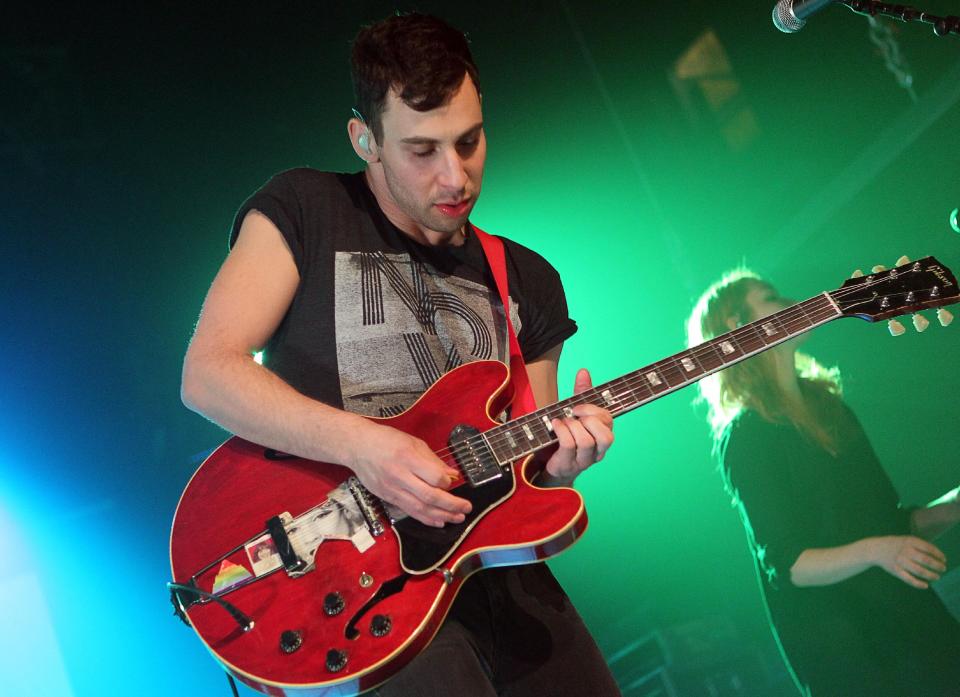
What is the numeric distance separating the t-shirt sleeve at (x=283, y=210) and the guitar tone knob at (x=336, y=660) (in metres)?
1.04

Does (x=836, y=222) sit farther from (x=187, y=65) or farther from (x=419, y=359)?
(x=187, y=65)

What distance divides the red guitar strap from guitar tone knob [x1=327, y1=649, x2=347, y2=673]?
0.86 metres

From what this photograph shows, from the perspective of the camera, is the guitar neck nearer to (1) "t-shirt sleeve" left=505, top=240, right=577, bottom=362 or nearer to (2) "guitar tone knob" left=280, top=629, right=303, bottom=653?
(1) "t-shirt sleeve" left=505, top=240, right=577, bottom=362

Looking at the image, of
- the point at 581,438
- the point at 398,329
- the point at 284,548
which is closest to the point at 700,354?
the point at 581,438

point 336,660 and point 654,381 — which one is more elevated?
point 654,381

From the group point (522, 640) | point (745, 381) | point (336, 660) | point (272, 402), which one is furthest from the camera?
point (745, 381)

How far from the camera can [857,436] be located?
285 centimetres

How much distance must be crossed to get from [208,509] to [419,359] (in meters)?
0.70

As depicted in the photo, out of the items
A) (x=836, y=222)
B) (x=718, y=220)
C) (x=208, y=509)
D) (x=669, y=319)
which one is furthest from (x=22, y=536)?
(x=836, y=222)

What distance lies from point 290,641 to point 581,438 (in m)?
0.84

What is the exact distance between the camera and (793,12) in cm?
232

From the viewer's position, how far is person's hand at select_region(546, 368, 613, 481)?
6.17 ft

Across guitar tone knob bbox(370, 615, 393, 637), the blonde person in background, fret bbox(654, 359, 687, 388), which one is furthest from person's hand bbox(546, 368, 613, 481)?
the blonde person in background

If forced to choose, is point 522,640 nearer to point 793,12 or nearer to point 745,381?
point 745,381
